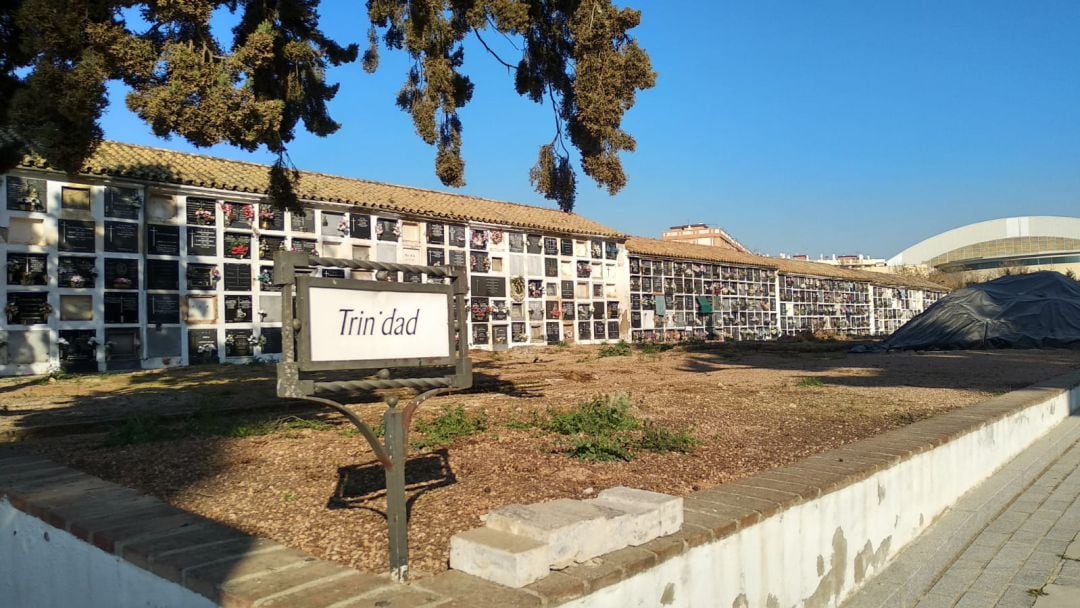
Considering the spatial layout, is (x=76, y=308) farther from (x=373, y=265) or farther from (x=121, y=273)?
(x=373, y=265)

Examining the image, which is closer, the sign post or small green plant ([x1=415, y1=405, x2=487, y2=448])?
the sign post

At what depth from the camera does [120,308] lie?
38.5 ft

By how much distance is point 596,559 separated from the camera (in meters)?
Result: 1.74

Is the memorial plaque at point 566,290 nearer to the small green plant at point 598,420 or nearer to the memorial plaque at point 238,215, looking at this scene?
the memorial plaque at point 238,215

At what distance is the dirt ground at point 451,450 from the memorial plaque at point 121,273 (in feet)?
9.71

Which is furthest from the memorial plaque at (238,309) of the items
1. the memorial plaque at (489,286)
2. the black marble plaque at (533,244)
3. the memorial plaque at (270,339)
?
the black marble plaque at (533,244)

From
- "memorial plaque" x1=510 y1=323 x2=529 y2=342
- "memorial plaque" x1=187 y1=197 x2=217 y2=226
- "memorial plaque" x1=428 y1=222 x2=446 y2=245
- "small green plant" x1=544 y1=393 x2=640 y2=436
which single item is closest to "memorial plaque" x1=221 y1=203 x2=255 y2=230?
"memorial plaque" x1=187 y1=197 x2=217 y2=226

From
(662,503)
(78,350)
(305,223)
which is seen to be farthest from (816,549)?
(305,223)

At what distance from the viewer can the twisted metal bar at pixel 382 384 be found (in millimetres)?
1786

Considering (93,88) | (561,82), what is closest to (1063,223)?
(561,82)

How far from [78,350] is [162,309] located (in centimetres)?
145

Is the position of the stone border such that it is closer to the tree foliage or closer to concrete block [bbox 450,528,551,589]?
concrete block [bbox 450,528,551,589]

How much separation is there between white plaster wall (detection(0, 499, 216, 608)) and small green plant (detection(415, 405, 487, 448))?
6.12 ft

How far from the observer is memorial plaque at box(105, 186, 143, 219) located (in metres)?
11.8
